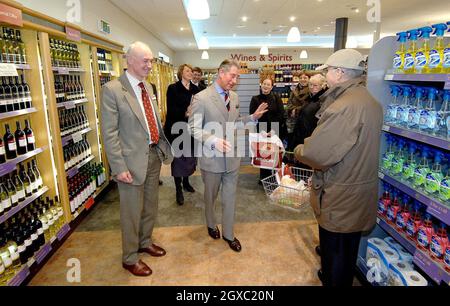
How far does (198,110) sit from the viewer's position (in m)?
2.80

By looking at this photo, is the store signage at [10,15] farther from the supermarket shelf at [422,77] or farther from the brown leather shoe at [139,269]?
the supermarket shelf at [422,77]

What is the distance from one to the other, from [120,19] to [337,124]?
6533mm

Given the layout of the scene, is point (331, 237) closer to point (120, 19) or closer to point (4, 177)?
point (4, 177)

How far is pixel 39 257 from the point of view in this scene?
2.72m

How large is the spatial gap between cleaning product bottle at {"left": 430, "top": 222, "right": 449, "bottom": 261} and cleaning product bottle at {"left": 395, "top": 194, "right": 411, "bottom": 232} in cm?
28

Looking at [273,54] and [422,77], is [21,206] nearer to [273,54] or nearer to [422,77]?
[422,77]

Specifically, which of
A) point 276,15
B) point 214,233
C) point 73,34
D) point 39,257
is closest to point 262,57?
point 276,15

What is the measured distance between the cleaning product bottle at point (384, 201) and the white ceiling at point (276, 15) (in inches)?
221

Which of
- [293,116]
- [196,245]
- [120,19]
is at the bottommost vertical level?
[196,245]

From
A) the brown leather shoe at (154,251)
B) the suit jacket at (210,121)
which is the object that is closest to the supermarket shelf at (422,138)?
the suit jacket at (210,121)

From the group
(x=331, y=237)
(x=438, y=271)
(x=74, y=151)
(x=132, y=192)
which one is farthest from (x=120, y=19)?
(x=438, y=271)

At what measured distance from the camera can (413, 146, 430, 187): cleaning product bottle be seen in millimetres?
2072

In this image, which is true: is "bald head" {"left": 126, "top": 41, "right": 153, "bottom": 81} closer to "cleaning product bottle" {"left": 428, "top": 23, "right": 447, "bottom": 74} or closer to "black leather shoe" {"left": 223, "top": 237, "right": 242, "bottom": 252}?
"black leather shoe" {"left": 223, "top": 237, "right": 242, "bottom": 252}

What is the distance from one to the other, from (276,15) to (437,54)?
8.38 metres
